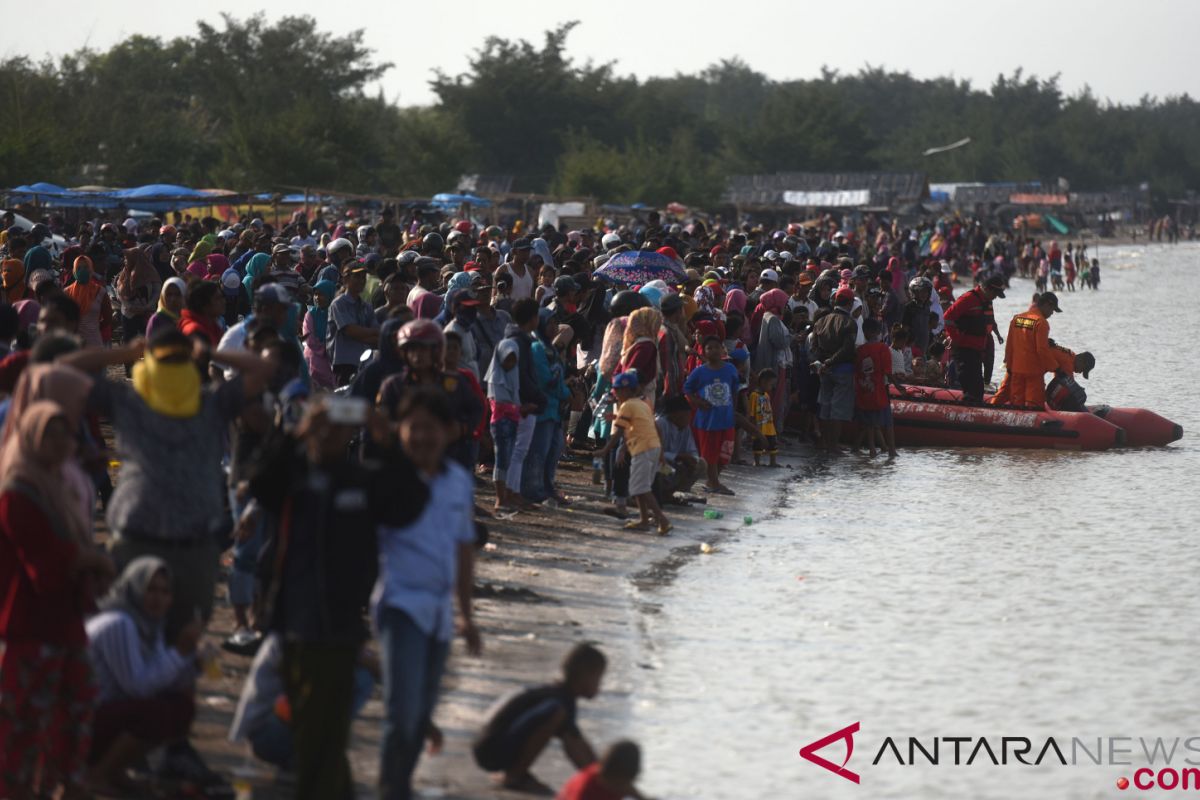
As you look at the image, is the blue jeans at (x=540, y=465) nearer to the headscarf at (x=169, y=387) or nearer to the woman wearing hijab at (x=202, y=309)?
the woman wearing hijab at (x=202, y=309)

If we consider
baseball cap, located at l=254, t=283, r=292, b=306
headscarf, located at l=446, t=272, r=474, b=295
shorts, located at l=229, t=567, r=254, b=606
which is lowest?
shorts, located at l=229, t=567, r=254, b=606

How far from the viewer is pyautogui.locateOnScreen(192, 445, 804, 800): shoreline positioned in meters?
7.38

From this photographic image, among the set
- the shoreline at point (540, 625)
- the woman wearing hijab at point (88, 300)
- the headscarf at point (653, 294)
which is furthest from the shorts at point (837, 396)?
the woman wearing hijab at point (88, 300)

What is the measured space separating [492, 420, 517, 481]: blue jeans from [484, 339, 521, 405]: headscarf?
8.4 inches

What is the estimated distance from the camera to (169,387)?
6.70 metres

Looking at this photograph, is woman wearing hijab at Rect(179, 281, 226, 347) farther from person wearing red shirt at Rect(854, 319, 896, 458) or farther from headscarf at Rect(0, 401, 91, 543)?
person wearing red shirt at Rect(854, 319, 896, 458)

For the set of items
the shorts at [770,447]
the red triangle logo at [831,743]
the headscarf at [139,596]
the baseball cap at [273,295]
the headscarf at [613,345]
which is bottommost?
the red triangle logo at [831,743]

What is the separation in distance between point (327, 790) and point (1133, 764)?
4.49 meters

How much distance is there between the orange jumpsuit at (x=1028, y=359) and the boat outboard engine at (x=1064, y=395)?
0.98ft

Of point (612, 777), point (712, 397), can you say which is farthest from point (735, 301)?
point (612, 777)

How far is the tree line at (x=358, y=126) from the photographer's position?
55.4m

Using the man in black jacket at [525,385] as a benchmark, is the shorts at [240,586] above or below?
below

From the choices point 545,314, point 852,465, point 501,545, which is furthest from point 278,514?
point 852,465

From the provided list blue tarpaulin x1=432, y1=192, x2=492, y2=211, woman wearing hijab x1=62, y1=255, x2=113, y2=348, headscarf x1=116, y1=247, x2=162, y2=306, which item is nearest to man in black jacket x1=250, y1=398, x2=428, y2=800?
woman wearing hijab x1=62, y1=255, x2=113, y2=348
